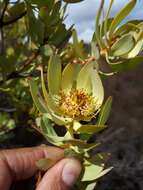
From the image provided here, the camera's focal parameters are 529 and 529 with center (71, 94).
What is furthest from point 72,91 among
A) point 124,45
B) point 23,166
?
point 23,166

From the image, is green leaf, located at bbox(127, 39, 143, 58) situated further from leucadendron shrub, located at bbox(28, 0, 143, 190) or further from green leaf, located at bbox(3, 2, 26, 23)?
green leaf, located at bbox(3, 2, 26, 23)

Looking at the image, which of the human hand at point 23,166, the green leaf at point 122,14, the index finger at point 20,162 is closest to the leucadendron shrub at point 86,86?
the green leaf at point 122,14

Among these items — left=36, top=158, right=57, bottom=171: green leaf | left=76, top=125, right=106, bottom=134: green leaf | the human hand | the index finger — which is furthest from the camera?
the index finger

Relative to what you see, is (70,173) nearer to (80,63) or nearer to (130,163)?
(80,63)

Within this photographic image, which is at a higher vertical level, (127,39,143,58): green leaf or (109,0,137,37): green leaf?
(109,0,137,37): green leaf

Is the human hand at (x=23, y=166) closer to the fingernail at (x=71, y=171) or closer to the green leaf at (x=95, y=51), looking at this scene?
the fingernail at (x=71, y=171)

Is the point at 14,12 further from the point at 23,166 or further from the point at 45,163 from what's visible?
the point at 45,163

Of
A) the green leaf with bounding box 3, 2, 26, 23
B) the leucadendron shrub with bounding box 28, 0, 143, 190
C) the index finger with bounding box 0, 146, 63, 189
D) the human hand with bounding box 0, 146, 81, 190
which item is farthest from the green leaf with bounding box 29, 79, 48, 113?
the green leaf with bounding box 3, 2, 26, 23
